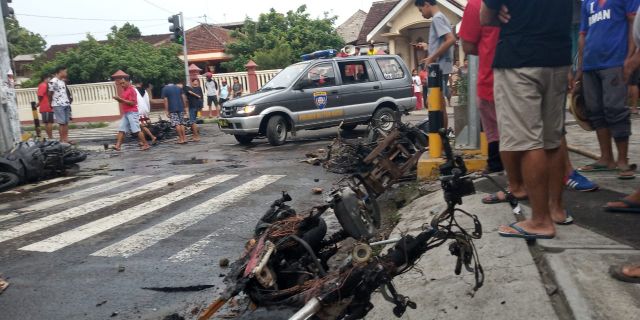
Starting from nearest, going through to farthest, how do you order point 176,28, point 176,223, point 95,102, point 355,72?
point 176,223 < point 355,72 < point 176,28 < point 95,102

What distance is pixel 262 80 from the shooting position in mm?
24688

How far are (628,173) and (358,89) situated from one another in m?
8.45

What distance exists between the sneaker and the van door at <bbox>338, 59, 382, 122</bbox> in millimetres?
8454

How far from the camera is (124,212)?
21.2 feet

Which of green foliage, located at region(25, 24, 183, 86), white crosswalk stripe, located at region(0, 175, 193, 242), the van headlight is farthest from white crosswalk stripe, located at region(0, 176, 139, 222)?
green foliage, located at region(25, 24, 183, 86)

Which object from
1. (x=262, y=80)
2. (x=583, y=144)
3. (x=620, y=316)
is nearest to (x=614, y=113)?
(x=583, y=144)

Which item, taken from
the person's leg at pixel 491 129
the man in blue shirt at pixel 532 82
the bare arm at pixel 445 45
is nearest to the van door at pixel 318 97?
the bare arm at pixel 445 45

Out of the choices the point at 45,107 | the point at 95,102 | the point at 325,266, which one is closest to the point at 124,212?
the point at 325,266

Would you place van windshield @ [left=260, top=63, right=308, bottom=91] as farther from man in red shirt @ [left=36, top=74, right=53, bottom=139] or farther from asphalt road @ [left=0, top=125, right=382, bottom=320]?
man in red shirt @ [left=36, top=74, right=53, bottom=139]

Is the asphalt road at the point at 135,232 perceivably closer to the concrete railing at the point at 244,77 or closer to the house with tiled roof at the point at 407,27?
the concrete railing at the point at 244,77

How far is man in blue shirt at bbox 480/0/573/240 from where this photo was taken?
3236 millimetres

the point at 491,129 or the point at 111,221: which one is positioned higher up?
the point at 491,129

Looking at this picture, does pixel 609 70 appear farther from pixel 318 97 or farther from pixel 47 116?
pixel 47 116

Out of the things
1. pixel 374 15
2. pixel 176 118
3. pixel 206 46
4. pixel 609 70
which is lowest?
pixel 176 118
